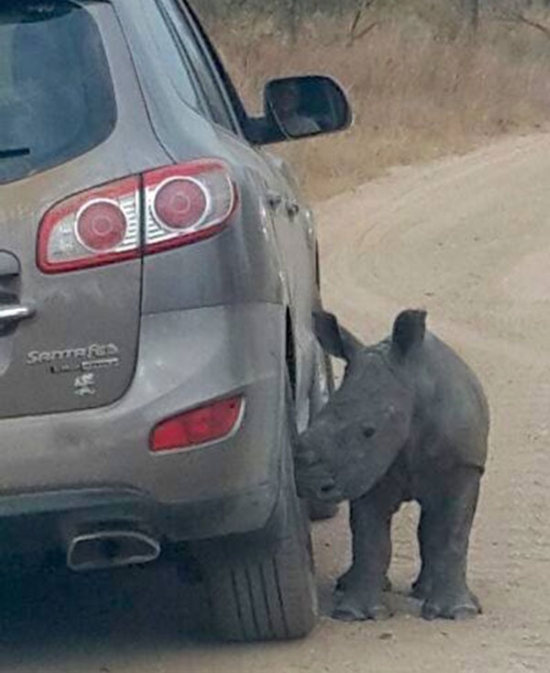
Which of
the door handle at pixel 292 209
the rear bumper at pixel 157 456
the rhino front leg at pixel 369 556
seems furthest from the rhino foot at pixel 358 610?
the door handle at pixel 292 209

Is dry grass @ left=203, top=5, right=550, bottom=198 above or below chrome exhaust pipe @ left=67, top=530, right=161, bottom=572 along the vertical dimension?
below

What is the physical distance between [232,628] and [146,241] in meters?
1.20

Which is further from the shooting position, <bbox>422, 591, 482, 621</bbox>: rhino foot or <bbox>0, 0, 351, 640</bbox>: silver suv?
<bbox>422, 591, 482, 621</bbox>: rhino foot

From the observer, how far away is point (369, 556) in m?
6.23

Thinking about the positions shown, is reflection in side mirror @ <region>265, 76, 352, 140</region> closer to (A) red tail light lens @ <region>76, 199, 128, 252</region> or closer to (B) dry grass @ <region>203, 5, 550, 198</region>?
(A) red tail light lens @ <region>76, 199, 128, 252</region>

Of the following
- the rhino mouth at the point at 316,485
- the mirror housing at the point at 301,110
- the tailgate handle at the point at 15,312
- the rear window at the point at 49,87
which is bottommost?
the rhino mouth at the point at 316,485

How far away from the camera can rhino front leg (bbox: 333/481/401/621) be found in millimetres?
6211

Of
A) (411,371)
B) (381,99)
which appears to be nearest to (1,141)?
(411,371)

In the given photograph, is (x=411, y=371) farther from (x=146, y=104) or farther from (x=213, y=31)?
(x=213, y=31)

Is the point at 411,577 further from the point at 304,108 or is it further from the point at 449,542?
the point at 304,108

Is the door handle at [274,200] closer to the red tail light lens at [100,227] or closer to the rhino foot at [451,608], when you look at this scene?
the red tail light lens at [100,227]

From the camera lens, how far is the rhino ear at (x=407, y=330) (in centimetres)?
607

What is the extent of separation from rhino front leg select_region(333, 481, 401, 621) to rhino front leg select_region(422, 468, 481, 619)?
12 centimetres

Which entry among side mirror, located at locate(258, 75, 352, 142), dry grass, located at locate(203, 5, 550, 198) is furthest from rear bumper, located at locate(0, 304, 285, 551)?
dry grass, located at locate(203, 5, 550, 198)
